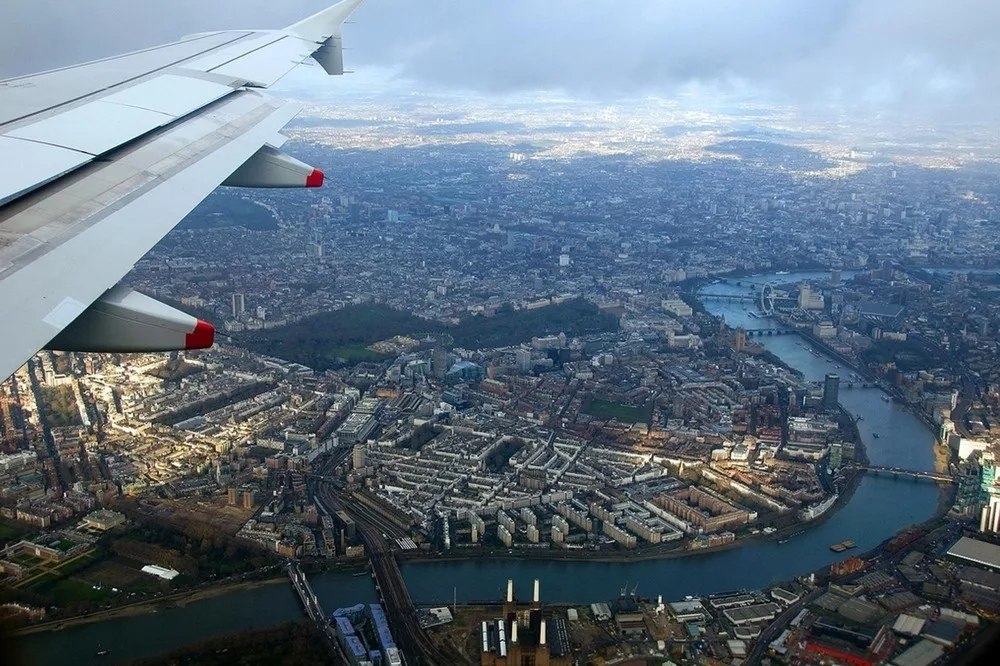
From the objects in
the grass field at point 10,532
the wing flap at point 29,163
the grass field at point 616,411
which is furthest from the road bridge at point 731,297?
the wing flap at point 29,163

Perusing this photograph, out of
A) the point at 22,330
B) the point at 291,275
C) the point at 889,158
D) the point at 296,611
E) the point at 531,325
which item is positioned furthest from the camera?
A: the point at 889,158

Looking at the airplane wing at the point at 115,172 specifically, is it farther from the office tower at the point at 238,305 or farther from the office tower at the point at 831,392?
the office tower at the point at 238,305

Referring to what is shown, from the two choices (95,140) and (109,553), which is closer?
(95,140)

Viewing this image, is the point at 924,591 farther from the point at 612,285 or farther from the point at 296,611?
the point at 612,285

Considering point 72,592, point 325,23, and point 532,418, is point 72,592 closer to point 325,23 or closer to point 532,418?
point 325,23

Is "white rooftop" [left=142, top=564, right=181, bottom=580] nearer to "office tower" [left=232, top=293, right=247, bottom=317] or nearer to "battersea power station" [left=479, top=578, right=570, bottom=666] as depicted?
"battersea power station" [left=479, top=578, right=570, bottom=666]

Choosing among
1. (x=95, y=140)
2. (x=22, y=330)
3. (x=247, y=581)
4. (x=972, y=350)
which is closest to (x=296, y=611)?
(x=247, y=581)
